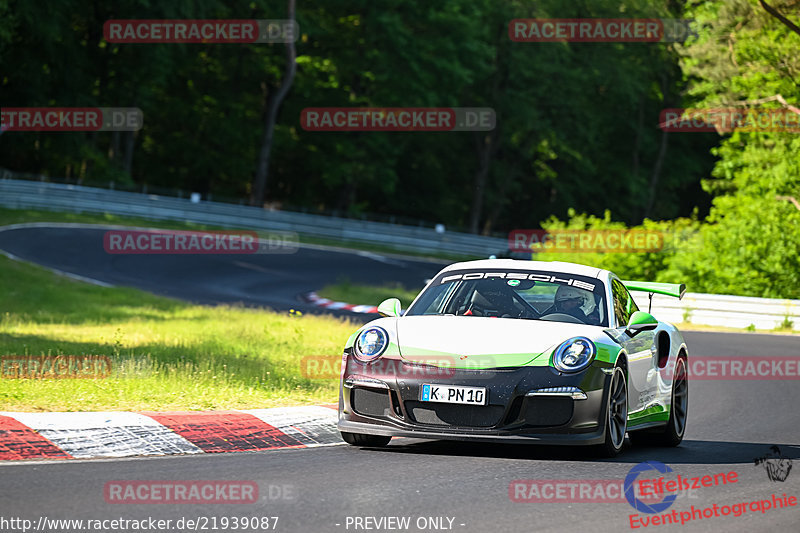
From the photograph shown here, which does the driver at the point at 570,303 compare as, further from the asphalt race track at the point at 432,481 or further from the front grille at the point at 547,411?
the front grille at the point at 547,411

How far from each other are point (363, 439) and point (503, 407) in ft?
4.04

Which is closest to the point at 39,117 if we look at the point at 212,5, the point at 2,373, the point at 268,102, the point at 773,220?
the point at 212,5

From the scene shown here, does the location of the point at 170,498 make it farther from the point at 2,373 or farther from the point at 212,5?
the point at 212,5

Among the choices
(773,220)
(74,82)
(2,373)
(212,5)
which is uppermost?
(212,5)

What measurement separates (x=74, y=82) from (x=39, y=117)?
9.05 ft

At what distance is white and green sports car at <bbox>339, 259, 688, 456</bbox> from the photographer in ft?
27.4

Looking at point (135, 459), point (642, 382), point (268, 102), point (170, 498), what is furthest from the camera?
point (268, 102)

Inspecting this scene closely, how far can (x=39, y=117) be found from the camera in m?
53.8

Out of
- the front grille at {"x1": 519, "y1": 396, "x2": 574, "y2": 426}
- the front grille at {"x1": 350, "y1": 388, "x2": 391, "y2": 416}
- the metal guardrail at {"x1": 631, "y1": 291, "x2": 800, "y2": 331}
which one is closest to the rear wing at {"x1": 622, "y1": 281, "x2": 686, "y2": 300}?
the front grille at {"x1": 519, "y1": 396, "x2": 574, "y2": 426}

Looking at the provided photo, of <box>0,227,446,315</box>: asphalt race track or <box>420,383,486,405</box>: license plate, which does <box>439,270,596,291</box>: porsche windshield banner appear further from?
<box>0,227,446,315</box>: asphalt race track

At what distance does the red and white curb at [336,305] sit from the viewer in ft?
92.8

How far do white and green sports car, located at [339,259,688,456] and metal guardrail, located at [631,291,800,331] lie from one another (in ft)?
54.0

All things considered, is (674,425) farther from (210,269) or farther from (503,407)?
(210,269)

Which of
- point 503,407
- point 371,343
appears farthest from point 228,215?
point 503,407
